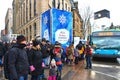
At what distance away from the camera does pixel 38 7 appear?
4434cm

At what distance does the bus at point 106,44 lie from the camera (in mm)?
23219

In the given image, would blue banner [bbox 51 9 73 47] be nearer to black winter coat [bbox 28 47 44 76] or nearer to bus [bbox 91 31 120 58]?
bus [bbox 91 31 120 58]

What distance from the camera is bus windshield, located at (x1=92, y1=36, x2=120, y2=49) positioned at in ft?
77.0

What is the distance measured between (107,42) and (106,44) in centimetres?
21

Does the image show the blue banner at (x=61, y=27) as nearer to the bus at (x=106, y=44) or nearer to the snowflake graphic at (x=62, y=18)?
the snowflake graphic at (x=62, y=18)

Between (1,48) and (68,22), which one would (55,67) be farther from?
(68,22)

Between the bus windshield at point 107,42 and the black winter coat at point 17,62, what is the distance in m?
16.0

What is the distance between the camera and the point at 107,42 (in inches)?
944

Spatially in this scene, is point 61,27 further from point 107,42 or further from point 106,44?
point 107,42

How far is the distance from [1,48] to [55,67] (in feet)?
19.5

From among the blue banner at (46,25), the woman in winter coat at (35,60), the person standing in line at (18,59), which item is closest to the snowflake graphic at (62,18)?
the blue banner at (46,25)

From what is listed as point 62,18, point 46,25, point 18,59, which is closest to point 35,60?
point 18,59

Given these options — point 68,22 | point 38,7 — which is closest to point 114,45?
point 68,22

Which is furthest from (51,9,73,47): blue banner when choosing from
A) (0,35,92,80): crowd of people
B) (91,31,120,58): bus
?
(0,35,92,80): crowd of people
